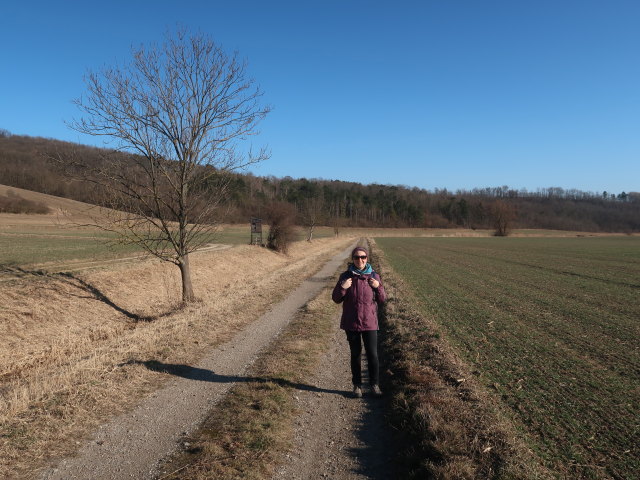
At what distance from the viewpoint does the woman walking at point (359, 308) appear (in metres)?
6.01

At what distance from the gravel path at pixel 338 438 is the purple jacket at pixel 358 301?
42.1 inches

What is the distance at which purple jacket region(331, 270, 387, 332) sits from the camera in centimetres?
600

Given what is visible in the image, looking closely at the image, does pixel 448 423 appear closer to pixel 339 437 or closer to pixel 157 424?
pixel 339 437

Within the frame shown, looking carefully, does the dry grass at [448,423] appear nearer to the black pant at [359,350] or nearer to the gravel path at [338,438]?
the gravel path at [338,438]

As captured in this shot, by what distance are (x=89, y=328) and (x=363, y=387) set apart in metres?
9.67

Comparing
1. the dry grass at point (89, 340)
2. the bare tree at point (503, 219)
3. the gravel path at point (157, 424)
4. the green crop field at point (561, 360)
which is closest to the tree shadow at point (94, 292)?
the dry grass at point (89, 340)

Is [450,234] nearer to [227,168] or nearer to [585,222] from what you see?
[585,222]

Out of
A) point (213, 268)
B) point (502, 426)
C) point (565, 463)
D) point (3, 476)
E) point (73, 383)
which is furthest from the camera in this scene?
point (213, 268)

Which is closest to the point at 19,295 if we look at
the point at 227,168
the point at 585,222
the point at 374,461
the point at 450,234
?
the point at 227,168

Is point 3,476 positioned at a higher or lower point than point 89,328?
higher

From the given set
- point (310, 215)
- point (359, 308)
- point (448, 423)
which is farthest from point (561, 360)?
point (310, 215)

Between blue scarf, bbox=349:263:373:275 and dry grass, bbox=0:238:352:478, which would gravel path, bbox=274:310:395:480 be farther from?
dry grass, bbox=0:238:352:478

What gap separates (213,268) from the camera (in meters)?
23.3

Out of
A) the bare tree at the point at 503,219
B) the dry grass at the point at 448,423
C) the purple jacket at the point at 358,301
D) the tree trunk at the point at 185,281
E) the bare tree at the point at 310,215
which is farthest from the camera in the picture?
the bare tree at the point at 503,219
